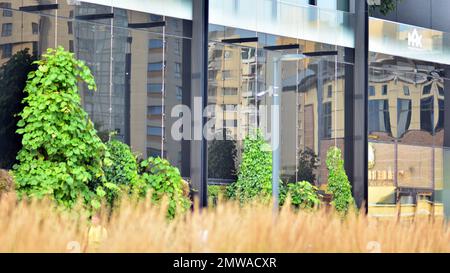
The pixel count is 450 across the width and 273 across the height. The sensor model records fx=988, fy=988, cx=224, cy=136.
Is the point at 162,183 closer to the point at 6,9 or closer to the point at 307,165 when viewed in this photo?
the point at 6,9

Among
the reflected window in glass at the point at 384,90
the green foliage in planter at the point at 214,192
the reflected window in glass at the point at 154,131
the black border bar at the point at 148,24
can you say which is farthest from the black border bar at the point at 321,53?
the reflected window in glass at the point at 154,131

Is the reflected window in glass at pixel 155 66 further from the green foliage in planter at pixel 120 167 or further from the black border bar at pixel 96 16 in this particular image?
the green foliage in planter at pixel 120 167

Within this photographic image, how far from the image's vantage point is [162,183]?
2088 cm

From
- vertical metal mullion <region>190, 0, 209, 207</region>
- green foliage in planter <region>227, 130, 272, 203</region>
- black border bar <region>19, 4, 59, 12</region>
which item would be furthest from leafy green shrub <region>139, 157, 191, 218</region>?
black border bar <region>19, 4, 59, 12</region>

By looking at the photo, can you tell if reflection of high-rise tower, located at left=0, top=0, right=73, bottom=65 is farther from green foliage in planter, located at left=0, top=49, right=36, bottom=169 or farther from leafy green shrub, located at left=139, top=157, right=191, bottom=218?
leafy green shrub, located at left=139, top=157, right=191, bottom=218

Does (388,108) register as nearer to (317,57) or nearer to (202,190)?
(317,57)

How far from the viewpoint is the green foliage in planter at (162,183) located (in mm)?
20422

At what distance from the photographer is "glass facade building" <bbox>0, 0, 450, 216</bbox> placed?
68.1 ft

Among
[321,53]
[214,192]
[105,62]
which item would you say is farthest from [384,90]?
[105,62]

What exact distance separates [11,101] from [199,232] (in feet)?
35.9

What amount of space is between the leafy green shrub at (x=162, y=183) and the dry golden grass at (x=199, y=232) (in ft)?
35.2
